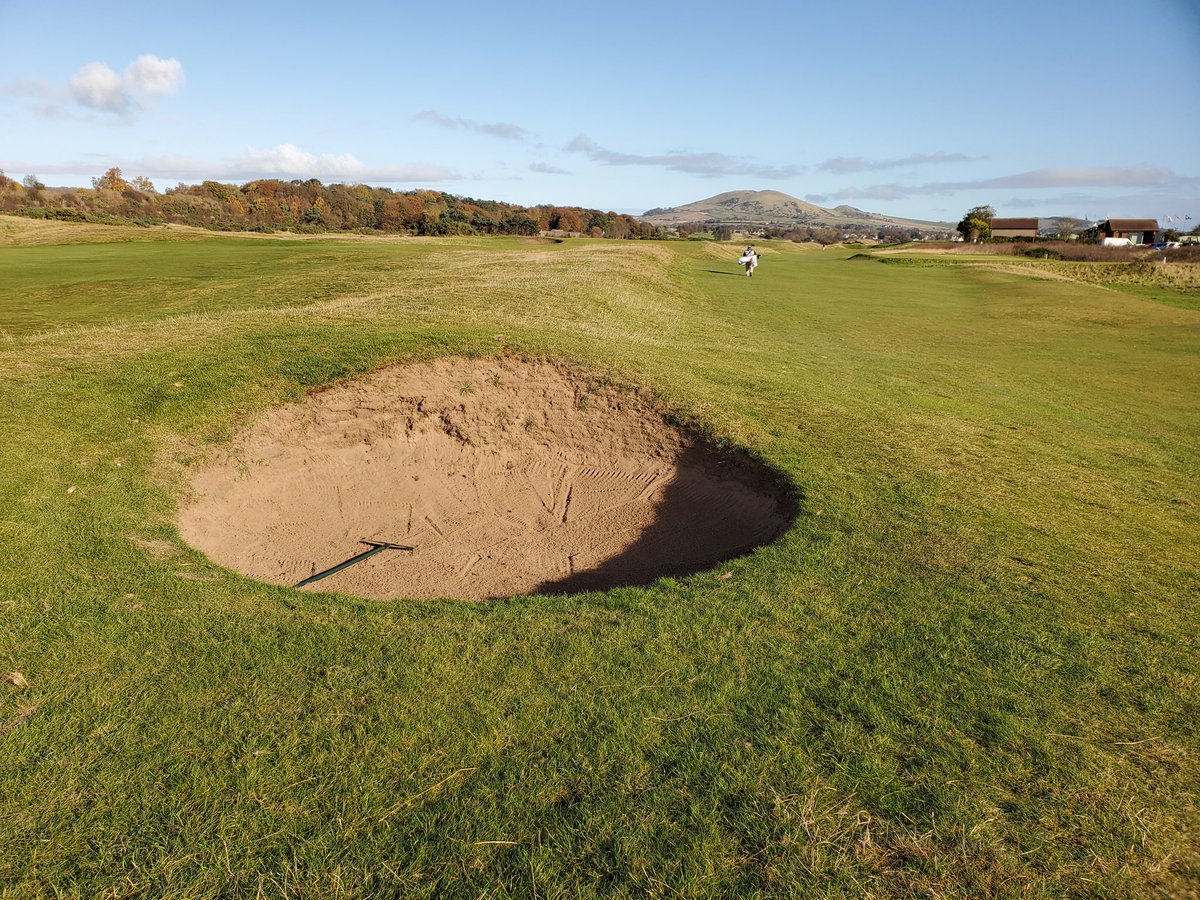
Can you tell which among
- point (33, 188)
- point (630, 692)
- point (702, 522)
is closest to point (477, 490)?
point (702, 522)

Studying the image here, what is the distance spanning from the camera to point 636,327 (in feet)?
57.9

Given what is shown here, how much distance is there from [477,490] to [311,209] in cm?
9561

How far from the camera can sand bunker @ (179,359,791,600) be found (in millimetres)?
7887

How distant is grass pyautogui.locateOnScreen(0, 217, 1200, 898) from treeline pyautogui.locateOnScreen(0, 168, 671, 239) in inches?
2845

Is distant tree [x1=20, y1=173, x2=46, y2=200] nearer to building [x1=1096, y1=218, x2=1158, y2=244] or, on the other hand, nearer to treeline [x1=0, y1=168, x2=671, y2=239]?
treeline [x1=0, y1=168, x2=671, y2=239]

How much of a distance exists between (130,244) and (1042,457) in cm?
4431

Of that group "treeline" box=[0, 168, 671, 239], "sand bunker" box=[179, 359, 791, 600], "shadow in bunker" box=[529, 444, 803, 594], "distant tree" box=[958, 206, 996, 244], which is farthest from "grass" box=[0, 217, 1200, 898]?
"distant tree" box=[958, 206, 996, 244]

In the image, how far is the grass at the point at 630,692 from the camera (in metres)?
3.37

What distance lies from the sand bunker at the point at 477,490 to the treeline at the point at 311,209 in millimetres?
68950

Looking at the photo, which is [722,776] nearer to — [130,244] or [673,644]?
[673,644]

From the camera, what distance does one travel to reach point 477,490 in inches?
384

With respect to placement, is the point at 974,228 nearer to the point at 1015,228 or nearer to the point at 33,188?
the point at 1015,228

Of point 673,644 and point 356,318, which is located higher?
point 356,318

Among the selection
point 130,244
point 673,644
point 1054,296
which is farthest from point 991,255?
point 673,644
